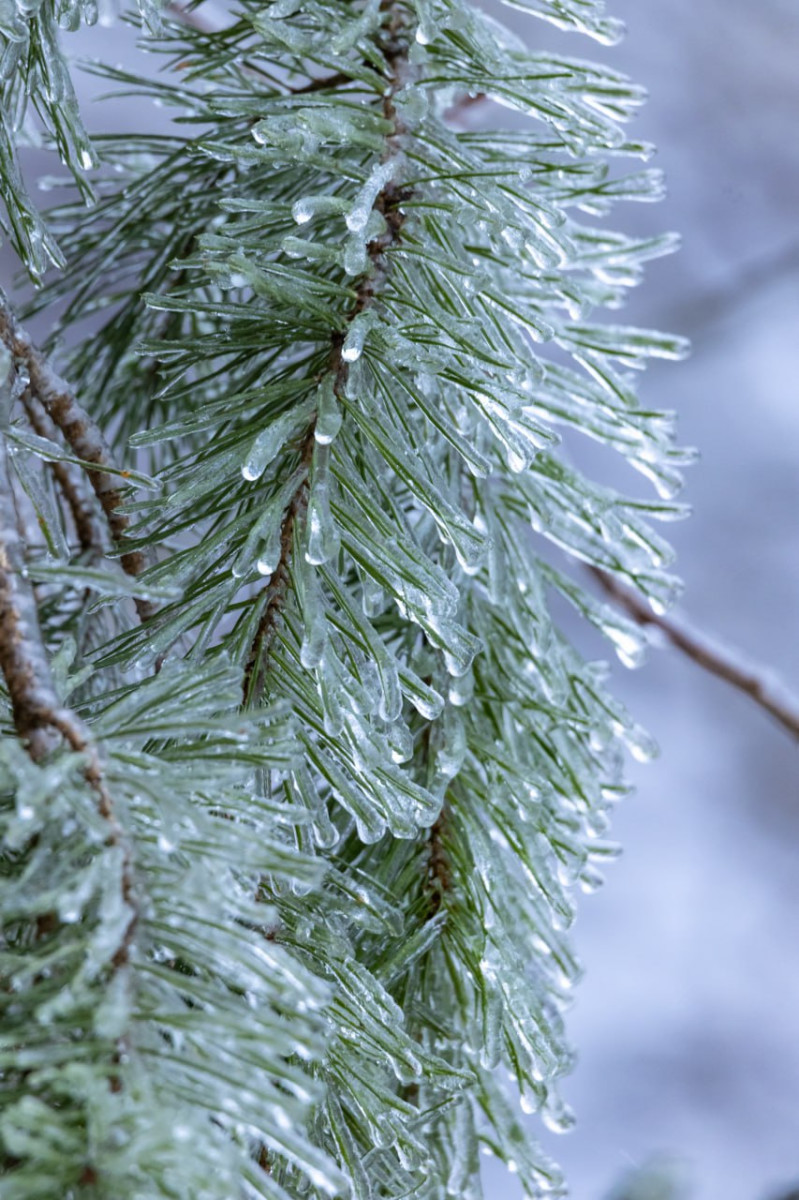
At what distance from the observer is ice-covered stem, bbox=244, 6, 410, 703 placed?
258 mm

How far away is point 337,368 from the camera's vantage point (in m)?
0.27

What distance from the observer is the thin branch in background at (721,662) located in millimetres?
629

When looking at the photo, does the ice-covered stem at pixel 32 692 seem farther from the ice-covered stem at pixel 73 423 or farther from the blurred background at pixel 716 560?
the blurred background at pixel 716 560

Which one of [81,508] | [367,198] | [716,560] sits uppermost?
[367,198]

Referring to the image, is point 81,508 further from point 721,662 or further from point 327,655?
point 721,662

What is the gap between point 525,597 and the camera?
321 millimetres

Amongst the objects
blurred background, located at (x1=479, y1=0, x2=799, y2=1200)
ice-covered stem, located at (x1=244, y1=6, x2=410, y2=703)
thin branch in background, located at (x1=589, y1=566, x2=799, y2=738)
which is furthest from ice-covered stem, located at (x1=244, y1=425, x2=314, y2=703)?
blurred background, located at (x1=479, y1=0, x2=799, y2=1200)

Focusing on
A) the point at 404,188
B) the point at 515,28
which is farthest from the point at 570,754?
the point at 515,28

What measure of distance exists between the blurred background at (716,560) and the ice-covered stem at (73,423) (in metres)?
0.74

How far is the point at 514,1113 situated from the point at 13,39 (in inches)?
11.1

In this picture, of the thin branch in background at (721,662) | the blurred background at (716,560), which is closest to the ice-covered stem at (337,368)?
the thin branch in background at (721,662)

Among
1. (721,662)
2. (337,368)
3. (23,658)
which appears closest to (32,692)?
(23,658)

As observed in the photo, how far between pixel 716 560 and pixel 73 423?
33.7 inches

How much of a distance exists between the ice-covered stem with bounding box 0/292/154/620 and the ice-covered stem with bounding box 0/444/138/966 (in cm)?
7
